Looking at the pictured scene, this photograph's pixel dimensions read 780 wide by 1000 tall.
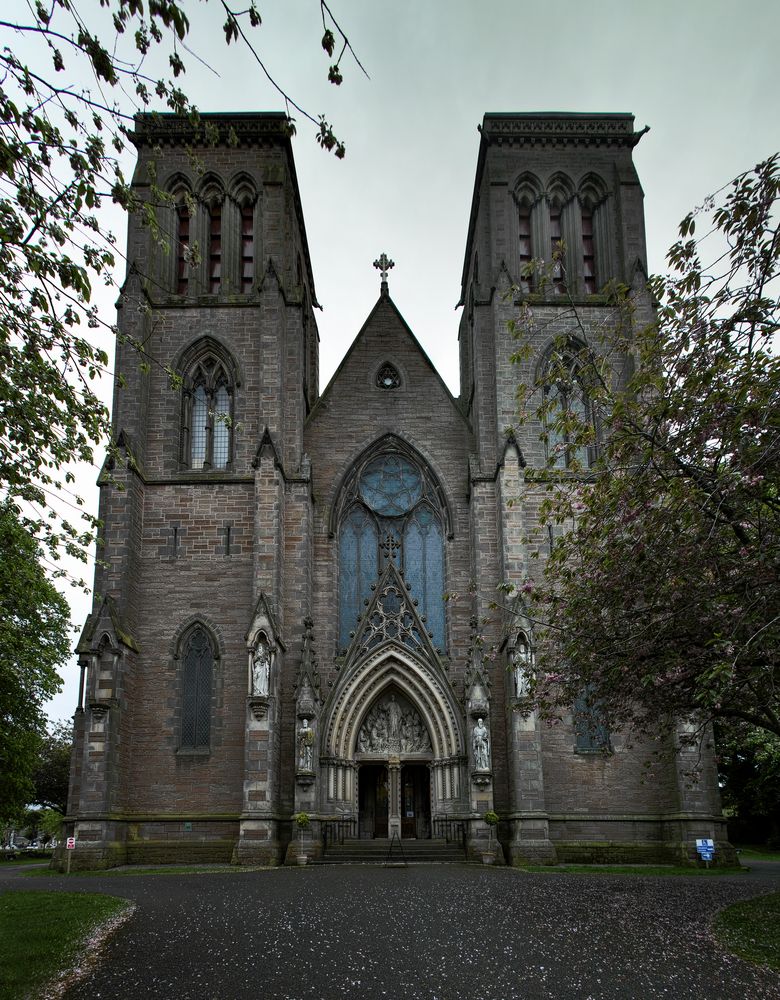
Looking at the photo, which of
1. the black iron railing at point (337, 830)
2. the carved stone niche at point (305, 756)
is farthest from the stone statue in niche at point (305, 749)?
the black iron railing at point (337, 830)

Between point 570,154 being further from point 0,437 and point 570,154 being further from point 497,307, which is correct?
point 0,437

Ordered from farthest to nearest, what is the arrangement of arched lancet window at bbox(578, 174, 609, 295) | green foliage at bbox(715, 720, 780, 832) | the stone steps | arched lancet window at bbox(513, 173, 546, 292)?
green foliage at bbox(715, 720, 780, 832) → arched lancet window at bbox(513, 173, 546, 292) → arched lancet window at bbox(578, 174, 609, 295) → the stone steps

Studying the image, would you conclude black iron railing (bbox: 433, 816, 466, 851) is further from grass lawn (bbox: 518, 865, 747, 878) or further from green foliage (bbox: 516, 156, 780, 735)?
green foliage (bbox: 516, 156, 780, 735)

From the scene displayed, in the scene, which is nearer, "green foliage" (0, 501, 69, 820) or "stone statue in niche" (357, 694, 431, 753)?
"green foliage" (0, 501, 69, 820)

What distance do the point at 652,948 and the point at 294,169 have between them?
28626 mm

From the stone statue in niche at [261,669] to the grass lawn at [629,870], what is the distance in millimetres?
7724

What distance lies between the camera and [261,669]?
24719mm

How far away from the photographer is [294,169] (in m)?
33.2

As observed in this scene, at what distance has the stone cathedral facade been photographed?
2480cm

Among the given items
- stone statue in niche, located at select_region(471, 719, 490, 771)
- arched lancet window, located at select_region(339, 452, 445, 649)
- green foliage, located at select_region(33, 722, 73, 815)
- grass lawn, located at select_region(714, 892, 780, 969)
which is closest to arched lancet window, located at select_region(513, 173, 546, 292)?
arched lancet window, located at select_region(339, 452, 445, 649)

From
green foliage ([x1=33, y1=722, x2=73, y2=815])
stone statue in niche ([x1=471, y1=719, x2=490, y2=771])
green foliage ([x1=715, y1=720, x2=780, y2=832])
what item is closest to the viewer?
stone statue in niche ([x1=471, y1=719, x2=490, y2=771])

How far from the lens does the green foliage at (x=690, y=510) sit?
9656mm

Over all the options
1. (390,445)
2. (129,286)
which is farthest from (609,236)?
(129,286)

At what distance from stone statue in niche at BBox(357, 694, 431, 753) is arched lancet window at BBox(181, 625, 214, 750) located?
15.0 feet
